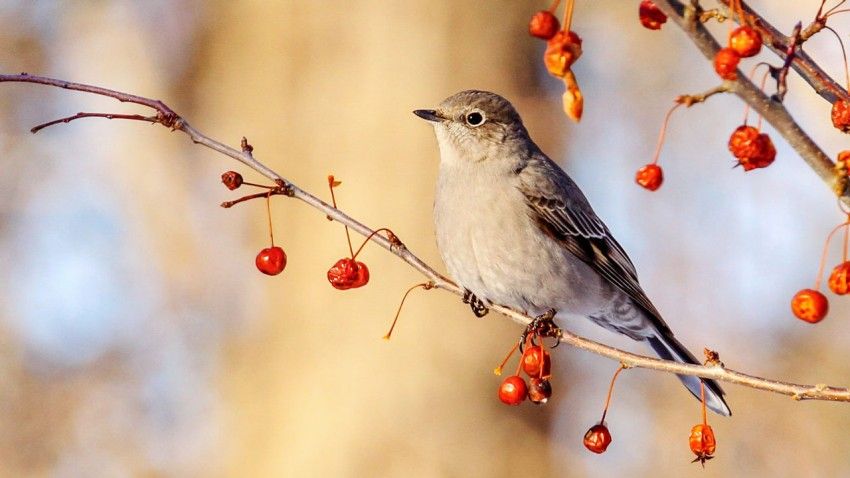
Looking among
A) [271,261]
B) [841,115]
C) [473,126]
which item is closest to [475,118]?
[473,126]

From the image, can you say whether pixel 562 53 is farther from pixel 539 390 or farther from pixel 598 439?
pixel 539 390

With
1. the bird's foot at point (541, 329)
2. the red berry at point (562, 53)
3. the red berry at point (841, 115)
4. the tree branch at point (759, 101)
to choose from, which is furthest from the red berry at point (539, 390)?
the tree branch at point (759, 101)

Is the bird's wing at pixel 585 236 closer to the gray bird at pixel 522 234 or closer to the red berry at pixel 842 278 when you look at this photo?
the gray bird at pixel 522 234

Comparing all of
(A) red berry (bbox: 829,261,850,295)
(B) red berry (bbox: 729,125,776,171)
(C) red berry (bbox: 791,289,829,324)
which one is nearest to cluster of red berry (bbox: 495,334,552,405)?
(C) red berry (bbox: 791,289,829,324)

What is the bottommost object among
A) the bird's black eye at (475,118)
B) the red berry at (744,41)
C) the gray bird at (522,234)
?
the red berry at (744,41)

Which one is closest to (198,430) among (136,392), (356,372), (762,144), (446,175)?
(136,392)

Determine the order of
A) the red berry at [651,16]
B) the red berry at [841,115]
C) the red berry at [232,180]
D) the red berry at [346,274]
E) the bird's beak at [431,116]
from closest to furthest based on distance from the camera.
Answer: the red berry at [651,16]
the red berry at [841,115]
the red berry at [232,180]
the red berry at [346,274]
the bird's beak at [431,116]

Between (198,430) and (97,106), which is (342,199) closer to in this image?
(198,430)
